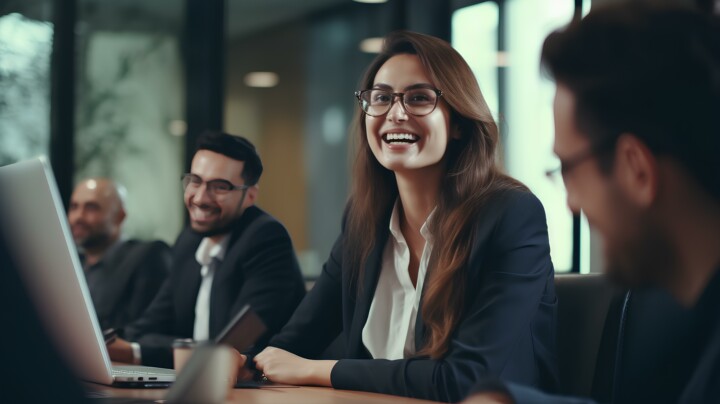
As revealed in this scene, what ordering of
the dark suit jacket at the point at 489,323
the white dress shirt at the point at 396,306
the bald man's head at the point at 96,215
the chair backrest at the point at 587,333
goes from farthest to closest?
1. the bald man's head at the point at 96,215
2. the white dress shirt at the point at 396,306
3. the chair backrest at the point at 587,333
4. the dark suit jacket at the point at 489,323

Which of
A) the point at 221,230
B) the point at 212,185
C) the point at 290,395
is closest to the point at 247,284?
the point at 221,230

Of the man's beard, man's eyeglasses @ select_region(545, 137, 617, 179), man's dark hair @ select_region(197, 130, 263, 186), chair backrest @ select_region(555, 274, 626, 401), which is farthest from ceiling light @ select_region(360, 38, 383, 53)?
man's eyeglasses @ select_region(545, 137, 617, 179)

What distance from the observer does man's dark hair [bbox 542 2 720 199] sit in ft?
3.50

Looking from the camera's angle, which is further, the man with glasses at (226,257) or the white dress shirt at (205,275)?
the white dress shirt at (205,275)

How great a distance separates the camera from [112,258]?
4.44 metres

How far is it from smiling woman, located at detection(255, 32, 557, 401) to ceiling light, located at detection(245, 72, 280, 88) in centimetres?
474

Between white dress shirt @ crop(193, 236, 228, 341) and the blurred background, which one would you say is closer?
white dress shirt @ crop(193, 236, 228, 341)

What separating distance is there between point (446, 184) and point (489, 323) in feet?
1.65

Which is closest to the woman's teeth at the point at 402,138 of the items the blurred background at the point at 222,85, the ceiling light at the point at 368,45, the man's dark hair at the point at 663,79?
the man's dark hair at the point at 663,79

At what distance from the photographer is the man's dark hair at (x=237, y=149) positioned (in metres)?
3.23

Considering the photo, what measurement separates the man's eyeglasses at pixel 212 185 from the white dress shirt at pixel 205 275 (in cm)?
18

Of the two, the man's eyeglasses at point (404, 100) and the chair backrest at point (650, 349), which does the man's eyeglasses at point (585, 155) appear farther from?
the man's eyeglasses at point (404, 100)

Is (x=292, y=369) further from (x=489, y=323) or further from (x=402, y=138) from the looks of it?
(x=402, y=138)

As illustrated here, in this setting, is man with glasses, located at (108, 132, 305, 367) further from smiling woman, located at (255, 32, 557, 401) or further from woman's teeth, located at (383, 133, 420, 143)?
woman's teeth, located at (383, 133, 420, 143)
